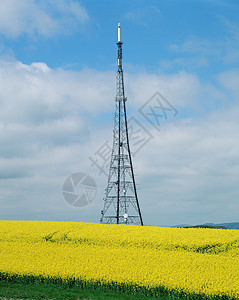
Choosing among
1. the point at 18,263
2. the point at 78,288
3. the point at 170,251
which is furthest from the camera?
the point at 170,251

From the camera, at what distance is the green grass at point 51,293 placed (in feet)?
38.6

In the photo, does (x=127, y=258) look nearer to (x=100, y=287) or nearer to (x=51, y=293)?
(x=100, y=287)

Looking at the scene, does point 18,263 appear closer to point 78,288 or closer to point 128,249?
point 78,288

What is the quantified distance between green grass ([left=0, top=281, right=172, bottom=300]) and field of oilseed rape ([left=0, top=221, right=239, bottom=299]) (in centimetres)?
→ 35

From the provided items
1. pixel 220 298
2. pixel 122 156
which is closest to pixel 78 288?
pixel 220 298

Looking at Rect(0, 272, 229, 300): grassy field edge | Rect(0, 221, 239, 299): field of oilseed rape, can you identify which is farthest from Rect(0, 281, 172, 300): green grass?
Rect(0, 221, 239, 299): field of oilseed rape

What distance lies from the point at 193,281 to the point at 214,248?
20.9 feet

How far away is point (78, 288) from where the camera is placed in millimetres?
12844

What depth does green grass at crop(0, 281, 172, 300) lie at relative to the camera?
1176cm

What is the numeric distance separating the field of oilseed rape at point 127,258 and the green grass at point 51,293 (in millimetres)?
349

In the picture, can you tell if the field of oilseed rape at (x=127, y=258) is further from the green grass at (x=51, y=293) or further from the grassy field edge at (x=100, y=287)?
the green grass at (x=51, y=293)

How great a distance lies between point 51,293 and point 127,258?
13.4 ft

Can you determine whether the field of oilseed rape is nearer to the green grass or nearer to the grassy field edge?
the grassy field edge

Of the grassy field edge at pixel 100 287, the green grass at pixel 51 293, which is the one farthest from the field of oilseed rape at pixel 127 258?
the green grass at pixel 51 293
